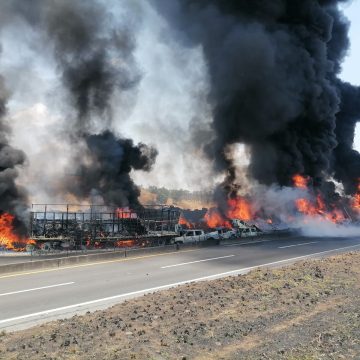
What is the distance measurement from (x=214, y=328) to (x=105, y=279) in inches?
295

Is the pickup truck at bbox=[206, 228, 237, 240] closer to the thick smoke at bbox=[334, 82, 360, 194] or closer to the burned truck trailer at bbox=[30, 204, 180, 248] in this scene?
the burned truck trailer at bbox=[30, 204, 180, 248]

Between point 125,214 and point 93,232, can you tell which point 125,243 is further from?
point 125,214

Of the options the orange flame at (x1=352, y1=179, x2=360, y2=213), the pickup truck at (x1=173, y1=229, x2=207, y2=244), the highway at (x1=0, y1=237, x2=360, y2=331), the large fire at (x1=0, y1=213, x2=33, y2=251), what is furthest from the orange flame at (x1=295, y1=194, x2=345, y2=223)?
the large fire at (x1=0, y1=213, x2=33, y2=251)

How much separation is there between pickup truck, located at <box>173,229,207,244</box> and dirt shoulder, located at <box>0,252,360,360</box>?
1923cm

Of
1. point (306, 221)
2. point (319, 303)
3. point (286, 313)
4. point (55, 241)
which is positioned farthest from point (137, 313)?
point (306, 221)

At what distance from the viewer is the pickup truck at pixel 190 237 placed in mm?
29828

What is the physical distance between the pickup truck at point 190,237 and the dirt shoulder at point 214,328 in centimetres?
1923

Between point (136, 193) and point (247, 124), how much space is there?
56.9 feet

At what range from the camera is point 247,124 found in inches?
2127

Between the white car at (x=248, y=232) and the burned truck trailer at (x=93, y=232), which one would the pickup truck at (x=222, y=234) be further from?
the burned truck trailer at (x=93, y=232)

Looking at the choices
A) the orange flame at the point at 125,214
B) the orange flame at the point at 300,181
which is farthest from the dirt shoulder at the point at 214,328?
the orange flame at the point at 300,181

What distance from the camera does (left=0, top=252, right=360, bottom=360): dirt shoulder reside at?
5910mm

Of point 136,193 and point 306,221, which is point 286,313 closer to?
point 306,221

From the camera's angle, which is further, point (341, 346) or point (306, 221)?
point (306, 221)
